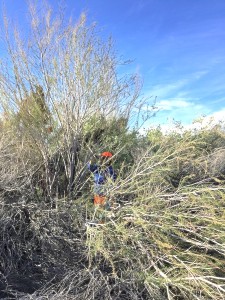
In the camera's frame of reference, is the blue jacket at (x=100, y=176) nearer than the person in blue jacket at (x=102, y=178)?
No

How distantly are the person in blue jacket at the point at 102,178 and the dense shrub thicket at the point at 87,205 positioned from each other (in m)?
0.17

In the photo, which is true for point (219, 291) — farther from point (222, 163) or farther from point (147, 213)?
point (222, 163)


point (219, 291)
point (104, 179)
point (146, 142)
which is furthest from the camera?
point (146, 142)

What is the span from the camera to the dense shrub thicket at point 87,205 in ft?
13.1

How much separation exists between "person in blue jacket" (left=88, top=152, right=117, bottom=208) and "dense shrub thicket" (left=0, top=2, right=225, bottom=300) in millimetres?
175

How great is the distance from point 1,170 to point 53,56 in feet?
7.76

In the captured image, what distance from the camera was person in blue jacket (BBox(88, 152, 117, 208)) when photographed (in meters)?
4.89

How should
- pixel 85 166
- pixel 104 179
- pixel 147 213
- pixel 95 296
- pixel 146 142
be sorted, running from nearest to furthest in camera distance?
pixel 95 296
pixel 147 213
pixel 104 179
pixel 85 166
pixel 146 142

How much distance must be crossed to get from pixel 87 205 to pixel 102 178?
1.92 ft

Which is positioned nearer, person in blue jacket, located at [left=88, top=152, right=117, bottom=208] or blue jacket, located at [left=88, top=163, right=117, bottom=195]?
person in blue jacket, located at [left=88, top=152, right=117, bottom=208]

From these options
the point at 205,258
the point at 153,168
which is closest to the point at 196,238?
the point at 205,258

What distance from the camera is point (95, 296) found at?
383cm

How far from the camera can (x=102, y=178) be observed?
5430 mm

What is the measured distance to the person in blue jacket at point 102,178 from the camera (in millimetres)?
4889
